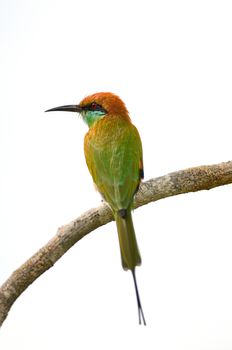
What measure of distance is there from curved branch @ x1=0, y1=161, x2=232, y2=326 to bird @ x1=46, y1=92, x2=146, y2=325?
77 mm

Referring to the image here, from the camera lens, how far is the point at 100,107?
3799mm

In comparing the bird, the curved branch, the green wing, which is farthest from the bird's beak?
the curved branch

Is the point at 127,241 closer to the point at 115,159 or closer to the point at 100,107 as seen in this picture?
the point at 115,159

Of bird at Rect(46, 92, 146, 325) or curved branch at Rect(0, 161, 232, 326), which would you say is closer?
curved branch at Rect(0, 161, 232, 326)

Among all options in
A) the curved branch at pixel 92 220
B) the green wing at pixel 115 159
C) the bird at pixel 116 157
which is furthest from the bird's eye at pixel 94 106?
the curved branch at pixel 92 220

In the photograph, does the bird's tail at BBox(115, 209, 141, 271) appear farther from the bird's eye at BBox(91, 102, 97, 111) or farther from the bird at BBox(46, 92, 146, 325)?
the bird's eye at BBox(91, 102, 97, 111)

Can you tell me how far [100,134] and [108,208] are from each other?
1.84 feet

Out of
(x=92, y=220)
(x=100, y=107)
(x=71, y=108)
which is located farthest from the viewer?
(x=71, y=108)

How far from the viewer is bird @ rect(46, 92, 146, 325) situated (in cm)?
311

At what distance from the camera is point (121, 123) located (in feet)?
12.0

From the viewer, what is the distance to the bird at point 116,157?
10.2ft

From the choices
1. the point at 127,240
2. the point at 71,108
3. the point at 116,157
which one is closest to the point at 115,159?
the point at 116,157

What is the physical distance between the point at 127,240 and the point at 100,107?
1.00 m

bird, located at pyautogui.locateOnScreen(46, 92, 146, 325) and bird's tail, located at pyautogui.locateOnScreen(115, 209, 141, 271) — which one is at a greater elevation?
bird, located at pyautogui.locateOnScreen(46, 92, 146, 325)
